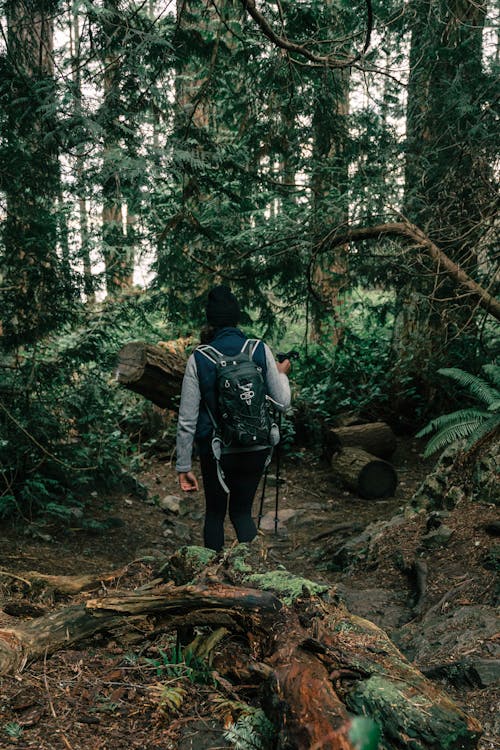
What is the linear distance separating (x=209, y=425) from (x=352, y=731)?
9.50 feet

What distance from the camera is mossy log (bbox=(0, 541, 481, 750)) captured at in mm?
2074

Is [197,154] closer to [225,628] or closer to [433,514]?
[433,514]

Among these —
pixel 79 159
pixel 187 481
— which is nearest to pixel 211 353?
pixel 187 481

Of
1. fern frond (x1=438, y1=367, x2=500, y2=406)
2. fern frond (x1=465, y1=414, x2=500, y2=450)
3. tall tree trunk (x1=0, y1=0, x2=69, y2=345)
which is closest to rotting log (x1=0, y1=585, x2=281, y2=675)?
tall tree trunk (x1=0, y1=0, x2=69, y2=345)

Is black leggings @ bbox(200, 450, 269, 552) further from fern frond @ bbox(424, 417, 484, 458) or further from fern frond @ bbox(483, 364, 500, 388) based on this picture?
fern frond @ bbox(483, 364, 500, 388)

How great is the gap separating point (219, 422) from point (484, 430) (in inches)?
128

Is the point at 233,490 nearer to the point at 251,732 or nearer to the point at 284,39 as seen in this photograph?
the point at 251,732

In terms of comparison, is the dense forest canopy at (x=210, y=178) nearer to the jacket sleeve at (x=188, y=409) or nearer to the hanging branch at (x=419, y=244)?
the hanging branch at (x=419, y=244)

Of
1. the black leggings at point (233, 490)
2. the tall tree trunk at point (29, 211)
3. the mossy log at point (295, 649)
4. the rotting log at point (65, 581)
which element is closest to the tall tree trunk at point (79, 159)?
the tall tree trunk at point (29, 211)

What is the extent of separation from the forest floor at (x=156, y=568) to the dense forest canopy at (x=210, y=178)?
29.3 inches

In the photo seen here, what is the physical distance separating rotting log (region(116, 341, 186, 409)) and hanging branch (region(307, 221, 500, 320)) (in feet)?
8.35

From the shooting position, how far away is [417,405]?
11102 mm

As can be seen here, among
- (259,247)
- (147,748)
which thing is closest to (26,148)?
(259,247)

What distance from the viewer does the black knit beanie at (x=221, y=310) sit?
485 cm
